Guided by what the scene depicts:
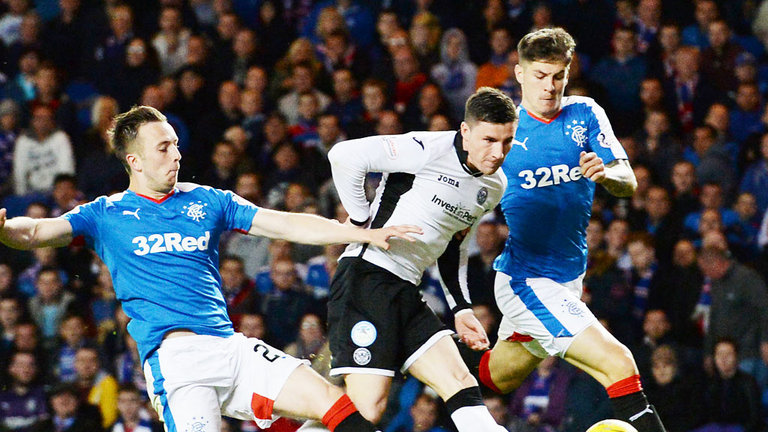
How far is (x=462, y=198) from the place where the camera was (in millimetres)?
6246

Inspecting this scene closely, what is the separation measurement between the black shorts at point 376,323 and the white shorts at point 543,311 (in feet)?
2.36

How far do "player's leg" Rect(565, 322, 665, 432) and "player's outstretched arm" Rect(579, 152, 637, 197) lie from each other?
81 cm

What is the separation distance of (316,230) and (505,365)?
2021 mm

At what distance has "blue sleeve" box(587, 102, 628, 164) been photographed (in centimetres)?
650

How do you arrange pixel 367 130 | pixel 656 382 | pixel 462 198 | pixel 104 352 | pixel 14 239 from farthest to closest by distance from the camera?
1. pixel 367 130
2. pixel 104 352
3. pixel 656 382
4. pixel 462 198
5. pixel 14 239

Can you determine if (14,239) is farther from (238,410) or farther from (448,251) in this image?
(448,251)

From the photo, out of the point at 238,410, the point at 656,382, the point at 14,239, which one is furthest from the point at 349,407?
the point at 656,382

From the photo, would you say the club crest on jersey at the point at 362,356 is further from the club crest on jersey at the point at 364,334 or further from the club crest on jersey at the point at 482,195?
the club crest on jersey at the point at 482,195

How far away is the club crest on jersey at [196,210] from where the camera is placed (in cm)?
580

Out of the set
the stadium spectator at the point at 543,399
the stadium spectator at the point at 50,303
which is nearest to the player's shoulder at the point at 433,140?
the stadium spectator at the point at 543,399

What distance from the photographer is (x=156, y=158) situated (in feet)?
18.9

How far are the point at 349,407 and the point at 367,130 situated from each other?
5.70 m

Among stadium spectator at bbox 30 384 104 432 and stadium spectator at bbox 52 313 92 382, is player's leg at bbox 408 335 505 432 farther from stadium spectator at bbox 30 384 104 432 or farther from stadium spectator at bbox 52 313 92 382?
stadium spectator at bbox 52 313 92 382

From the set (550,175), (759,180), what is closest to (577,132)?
(550,175)
